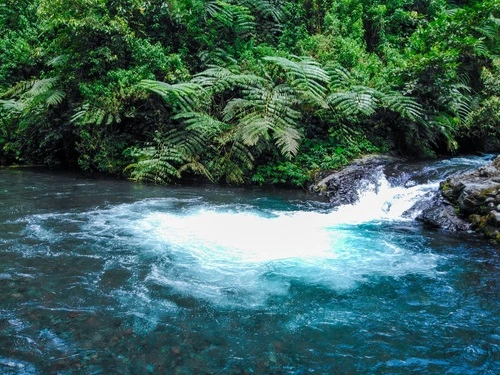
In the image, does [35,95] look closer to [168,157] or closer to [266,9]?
[168,157]

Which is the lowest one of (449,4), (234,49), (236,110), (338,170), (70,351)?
(70,351)

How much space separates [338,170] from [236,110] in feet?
8.71

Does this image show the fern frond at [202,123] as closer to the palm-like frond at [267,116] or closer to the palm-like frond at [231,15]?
the palm-like frond at [267,116]

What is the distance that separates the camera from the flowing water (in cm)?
283

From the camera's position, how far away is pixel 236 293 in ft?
12.6

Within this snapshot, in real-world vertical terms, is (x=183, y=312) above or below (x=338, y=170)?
below

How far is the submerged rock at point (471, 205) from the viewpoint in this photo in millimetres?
5875

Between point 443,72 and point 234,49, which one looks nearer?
point 443,72

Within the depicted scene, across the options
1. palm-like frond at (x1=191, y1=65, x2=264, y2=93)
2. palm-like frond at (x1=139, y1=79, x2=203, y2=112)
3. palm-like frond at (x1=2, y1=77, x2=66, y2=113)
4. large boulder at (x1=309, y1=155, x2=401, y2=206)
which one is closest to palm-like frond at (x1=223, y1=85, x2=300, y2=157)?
palm-like frond at (x1=191, y1=65, x2=264, y2=93)

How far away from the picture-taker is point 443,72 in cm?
973

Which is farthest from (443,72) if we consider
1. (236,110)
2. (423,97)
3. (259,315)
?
(259,315)

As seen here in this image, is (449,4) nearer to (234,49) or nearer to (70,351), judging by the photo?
(234,49)

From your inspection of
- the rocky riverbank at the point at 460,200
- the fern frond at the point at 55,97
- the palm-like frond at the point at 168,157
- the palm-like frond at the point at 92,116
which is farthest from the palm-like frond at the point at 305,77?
the fern frond at the point at 55,97

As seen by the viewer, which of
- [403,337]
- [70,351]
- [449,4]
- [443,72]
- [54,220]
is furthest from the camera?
[449,4]
